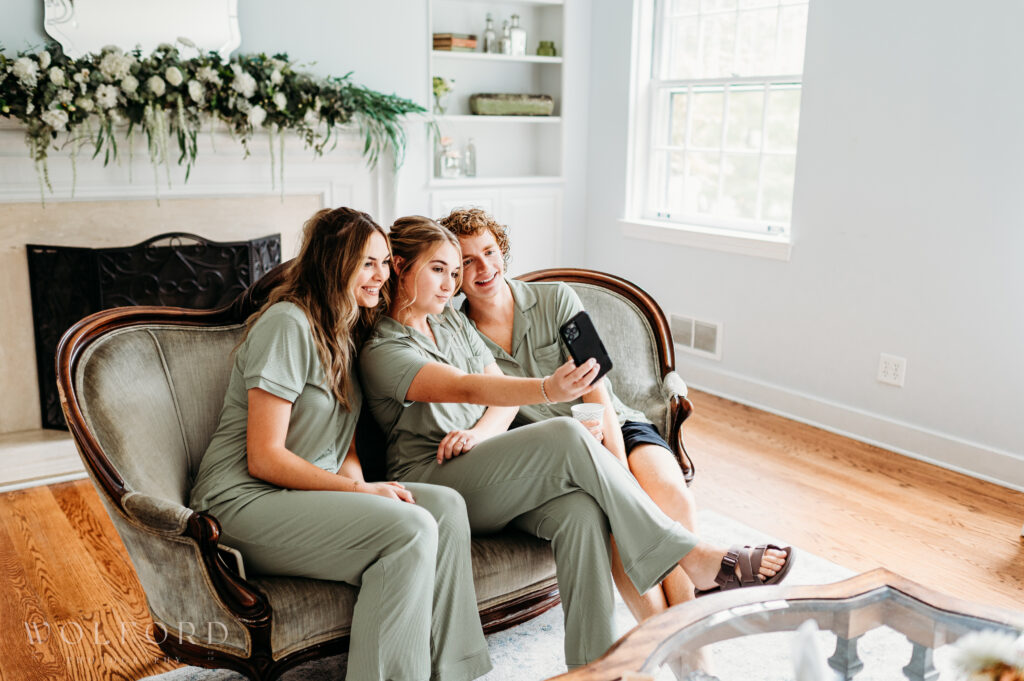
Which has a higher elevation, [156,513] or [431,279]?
[431,279]

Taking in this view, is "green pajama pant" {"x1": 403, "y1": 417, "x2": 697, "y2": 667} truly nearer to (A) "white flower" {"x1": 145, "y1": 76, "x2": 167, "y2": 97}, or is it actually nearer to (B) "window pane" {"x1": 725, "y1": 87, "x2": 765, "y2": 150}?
(A) "white flower" {"x1": 145, "y1": 76, "x2": 167, "y2": 97}

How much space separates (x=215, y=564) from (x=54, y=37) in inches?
103

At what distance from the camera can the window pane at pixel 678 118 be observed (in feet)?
14.7

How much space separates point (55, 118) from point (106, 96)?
20cm

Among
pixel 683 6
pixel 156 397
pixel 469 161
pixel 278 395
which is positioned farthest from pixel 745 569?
pixel 683 6

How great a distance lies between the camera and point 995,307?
10.4 ft

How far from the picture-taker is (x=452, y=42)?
4.42m

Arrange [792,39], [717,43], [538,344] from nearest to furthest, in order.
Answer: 1. [538,344]
2. [792,39]
3. [717,43]

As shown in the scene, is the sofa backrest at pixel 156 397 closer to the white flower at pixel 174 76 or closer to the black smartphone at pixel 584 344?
the black smartphone at pixel 584 344

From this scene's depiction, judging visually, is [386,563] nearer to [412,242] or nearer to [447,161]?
[412,242]

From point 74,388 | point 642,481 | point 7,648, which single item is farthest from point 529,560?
point 7,648

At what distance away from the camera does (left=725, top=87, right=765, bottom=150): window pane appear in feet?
13.4

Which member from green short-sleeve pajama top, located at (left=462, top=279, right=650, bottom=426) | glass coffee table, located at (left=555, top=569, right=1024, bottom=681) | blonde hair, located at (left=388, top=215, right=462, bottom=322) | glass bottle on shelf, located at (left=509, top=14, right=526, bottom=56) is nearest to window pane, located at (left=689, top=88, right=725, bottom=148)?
glass bottle on shelf, located at (left=509, top=14, right=526, bottom=56)

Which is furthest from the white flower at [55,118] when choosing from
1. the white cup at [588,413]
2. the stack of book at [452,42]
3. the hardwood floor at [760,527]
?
the white cup at [588,413]
